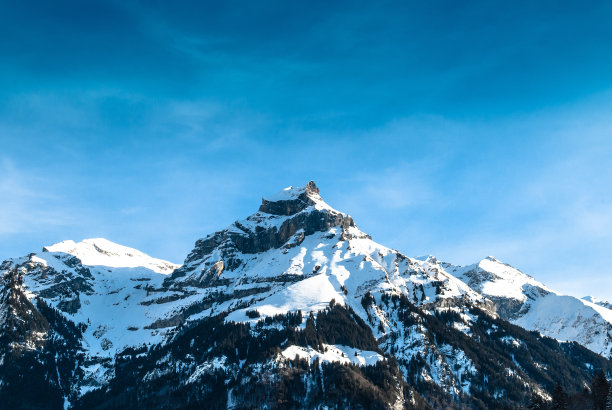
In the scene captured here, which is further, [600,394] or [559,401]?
[600,394]

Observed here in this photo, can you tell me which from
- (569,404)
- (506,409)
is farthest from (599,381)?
(506,409)

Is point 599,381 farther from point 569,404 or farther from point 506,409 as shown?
point 506,409

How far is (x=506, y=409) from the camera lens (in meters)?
183

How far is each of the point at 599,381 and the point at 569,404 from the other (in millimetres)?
16718

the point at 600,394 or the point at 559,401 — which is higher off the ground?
the point at 600,394

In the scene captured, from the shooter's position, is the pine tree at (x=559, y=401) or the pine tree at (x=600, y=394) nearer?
the pine tree at (x=559, y=401)

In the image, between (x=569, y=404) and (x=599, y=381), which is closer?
(x=599, y=381)

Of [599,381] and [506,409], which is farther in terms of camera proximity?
[506,409]

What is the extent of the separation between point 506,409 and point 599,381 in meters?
27.9

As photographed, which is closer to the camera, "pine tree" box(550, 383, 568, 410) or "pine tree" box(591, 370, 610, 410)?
"pine tree" box(550, 383, 568, 410)

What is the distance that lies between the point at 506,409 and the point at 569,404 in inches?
748

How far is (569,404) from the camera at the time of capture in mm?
182750
